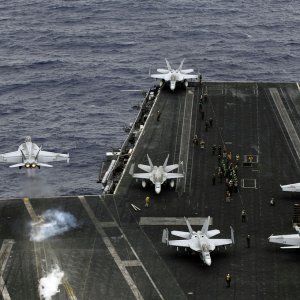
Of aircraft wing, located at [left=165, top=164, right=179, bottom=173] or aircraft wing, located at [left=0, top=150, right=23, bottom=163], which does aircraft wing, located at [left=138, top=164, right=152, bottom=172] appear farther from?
aircraft wing, located at [left=0, top=150, right=23, bottom=163]

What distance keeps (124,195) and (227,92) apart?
43.2 meters

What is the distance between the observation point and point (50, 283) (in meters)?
100

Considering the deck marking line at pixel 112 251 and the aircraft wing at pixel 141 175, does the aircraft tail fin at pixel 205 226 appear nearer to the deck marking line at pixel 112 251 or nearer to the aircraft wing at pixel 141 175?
the deck marking line at pixel 112 251

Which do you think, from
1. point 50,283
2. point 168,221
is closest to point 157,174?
Answer: point 168,221

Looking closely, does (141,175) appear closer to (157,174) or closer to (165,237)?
(157,174)

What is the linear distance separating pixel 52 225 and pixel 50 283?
13867 millimetres

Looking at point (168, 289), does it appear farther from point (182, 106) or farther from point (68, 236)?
point (182, 106)

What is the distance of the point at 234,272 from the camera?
102 meters

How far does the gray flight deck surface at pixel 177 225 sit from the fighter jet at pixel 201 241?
1976 mm

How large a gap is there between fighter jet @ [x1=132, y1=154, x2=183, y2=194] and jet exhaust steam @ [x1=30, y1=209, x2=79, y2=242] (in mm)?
11967

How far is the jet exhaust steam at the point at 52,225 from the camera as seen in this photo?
111m

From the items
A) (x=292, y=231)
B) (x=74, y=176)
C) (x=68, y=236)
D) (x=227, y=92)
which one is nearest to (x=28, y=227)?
(x=68, y=236)

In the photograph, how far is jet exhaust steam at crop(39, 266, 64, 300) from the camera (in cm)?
9838

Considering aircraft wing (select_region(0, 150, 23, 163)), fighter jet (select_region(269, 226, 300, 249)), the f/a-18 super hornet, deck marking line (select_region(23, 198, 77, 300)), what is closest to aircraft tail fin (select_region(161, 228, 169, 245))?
fighter jet (select_region(269, 226, 300, 249))
